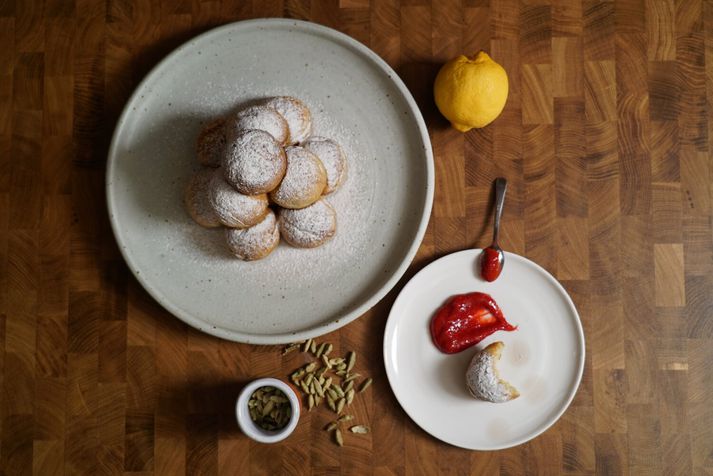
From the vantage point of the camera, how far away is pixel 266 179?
1064 millimetres

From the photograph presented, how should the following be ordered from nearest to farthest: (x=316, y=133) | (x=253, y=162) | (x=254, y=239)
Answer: (x=253, y=162), (x=254, y=239), (x=316, y=133)

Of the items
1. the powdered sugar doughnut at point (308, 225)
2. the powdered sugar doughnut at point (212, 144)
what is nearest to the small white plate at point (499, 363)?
the powdered sugar doughnut at point (308, 225)

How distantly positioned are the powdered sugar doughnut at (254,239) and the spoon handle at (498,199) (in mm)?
491

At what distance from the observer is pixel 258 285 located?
4.20 ft

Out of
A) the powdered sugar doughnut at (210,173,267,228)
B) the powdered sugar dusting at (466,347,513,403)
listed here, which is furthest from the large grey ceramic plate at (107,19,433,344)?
the powdered sugar dusting at (466,347,513,403)

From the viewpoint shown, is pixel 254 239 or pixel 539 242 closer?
pixel 254 239

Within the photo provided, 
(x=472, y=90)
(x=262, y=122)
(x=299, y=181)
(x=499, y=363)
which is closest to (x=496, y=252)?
(x=499, y=363)

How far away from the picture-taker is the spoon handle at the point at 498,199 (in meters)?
1.30

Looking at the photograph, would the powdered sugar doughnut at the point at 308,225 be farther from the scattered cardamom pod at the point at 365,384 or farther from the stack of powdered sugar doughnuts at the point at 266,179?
the scattered cardamom pod at the point at 365,384

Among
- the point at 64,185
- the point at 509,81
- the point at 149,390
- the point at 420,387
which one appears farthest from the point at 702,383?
the point at 64,185

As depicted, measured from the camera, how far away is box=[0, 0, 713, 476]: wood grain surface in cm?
133

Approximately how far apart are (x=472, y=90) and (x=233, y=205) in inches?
21.1

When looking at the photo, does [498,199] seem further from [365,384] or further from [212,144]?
[212,144]

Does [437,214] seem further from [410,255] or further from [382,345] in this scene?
[382,345]
